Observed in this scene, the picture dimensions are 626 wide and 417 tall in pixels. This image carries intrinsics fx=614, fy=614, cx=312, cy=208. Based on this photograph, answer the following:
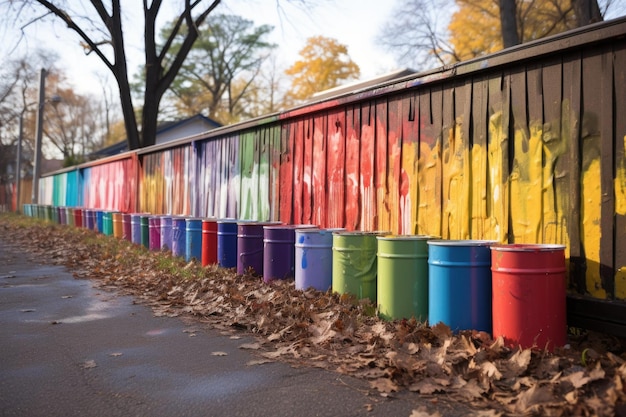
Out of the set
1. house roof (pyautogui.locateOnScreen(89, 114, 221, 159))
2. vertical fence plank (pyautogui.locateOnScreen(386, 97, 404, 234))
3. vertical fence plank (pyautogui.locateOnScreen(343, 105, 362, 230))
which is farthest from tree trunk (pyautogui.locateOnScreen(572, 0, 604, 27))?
house roof (pyautogui.locateOnScreen(89, 114, 221, 159))

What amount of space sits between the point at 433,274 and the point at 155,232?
26.6 feet

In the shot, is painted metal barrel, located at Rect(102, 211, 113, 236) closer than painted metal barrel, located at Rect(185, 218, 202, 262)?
No

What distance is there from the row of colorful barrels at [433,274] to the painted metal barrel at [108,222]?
9.03 metres

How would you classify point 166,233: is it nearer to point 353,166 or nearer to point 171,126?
point 353,166

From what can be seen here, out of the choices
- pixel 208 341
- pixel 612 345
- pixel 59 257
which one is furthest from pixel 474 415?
pixel 59 257

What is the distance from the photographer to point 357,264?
593 cm

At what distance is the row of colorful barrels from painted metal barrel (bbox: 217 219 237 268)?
1.48 feet

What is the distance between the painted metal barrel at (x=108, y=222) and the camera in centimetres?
1603

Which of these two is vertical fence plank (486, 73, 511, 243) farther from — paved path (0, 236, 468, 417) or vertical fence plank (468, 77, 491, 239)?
paved path (0, 236, 468, 417)

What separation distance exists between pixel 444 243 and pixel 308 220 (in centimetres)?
410

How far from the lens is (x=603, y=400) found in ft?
10.1

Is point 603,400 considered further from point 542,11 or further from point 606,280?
point 542,11

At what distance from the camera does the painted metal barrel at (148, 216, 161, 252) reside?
11844mm

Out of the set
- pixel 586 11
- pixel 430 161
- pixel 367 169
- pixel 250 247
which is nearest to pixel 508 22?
pixel 586 11
